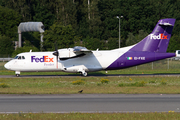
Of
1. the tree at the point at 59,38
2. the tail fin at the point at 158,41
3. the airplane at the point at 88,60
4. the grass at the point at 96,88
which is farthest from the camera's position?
the tree at the point at 59,38

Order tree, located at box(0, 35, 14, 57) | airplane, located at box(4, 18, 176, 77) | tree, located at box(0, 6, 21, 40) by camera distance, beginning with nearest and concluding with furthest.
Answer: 1. airplane, located at box(4, 18, 176, 77)
2. tree, located at box(0, 35, 14, 57)
3. tree, located at box(0, 6, 21, 40)

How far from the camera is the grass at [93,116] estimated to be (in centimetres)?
1184

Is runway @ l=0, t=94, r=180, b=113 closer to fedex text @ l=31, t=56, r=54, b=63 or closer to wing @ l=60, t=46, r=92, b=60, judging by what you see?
wing @ l=60, t=46, r=92, b=60

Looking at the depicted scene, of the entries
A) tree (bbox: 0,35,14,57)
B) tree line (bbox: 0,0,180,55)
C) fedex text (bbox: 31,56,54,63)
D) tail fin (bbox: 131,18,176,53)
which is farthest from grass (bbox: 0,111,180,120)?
tree line (bbox: 0,0,180,55)

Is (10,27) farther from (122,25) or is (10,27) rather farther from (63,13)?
(122,25)

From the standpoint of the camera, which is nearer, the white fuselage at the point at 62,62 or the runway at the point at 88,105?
the runway at the point at 88,105

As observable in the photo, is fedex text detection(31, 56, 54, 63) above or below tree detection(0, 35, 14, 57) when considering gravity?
above

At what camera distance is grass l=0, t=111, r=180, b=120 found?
11844mm

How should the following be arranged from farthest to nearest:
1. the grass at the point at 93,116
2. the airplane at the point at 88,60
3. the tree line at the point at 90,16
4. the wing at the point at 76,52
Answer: the tree line at the point at 90,16 < the airplane at the point at 88,60 < the wing at the point at 76,52 < the grass at the point at 93,116

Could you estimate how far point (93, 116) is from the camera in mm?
12156

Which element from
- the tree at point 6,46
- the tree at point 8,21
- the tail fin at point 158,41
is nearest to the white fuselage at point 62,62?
the tail fin at point 158,41

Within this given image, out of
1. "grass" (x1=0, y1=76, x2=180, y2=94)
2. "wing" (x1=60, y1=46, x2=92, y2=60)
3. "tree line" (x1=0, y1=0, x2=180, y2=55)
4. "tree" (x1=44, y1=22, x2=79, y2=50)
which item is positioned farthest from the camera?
"tree line" (x1=0, y1=0, x2=180, y2=55)

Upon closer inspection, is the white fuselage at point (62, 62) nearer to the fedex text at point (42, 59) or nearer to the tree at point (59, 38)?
the fedex text at point (42, 59)

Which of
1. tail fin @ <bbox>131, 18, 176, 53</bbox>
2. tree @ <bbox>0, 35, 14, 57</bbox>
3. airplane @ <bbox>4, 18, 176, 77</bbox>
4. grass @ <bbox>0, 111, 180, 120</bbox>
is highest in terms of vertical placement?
tail fin @ <bbox>131, 18, 176, 53</bbox>
